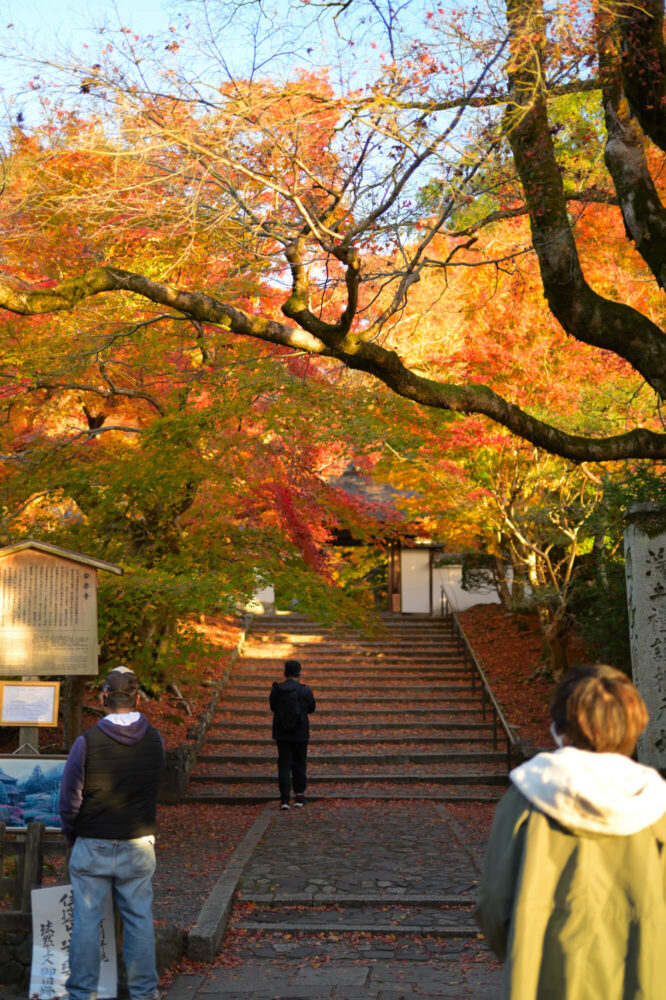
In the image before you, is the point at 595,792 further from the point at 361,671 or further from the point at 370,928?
the point at 361,671

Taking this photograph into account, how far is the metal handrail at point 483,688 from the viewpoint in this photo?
14345 mm

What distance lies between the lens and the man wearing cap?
4.36 m

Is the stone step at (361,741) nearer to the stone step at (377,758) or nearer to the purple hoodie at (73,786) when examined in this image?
the stone step at (377,758)

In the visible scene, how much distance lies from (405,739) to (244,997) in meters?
10.7

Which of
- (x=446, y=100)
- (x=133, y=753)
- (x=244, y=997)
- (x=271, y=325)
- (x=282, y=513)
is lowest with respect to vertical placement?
(x=244, y=997)

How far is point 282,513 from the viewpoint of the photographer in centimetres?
1350

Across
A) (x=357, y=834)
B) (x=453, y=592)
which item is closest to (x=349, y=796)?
(x=357, y=834)

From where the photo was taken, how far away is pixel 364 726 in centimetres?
1614

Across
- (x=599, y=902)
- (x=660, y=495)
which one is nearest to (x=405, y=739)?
(x=660, y=495)

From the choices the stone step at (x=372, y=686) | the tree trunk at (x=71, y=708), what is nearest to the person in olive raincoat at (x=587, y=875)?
the tree trunk at (x=71, y=708)

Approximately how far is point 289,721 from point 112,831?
6.69 m

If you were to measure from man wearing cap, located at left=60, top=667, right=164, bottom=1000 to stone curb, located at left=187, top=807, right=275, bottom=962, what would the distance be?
113 centimetres

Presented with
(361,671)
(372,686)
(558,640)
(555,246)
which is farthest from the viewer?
(361,671)

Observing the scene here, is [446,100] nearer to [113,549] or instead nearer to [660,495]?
[660,495]
